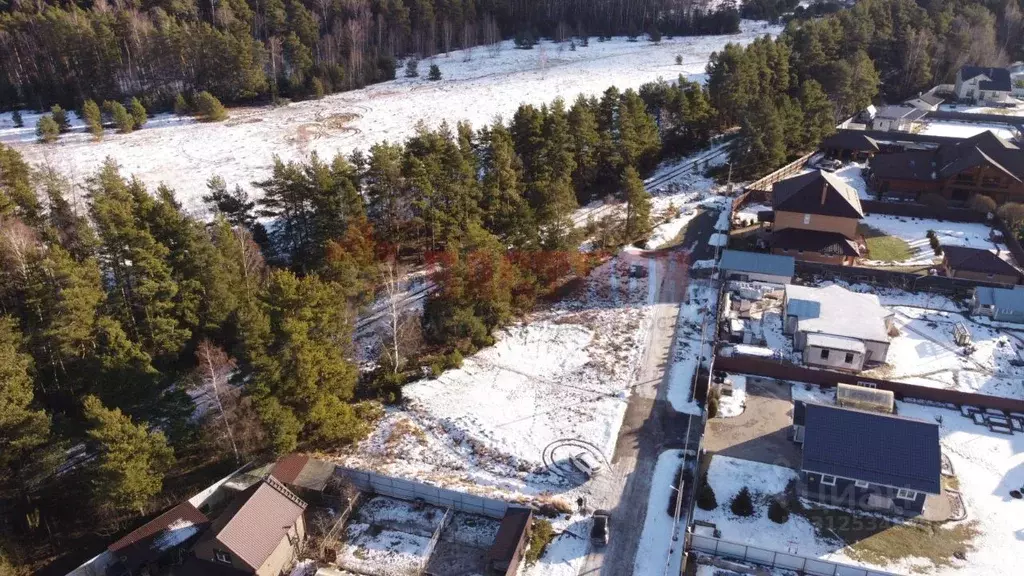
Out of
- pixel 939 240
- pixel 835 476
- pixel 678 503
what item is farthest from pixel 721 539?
pixel 939 240

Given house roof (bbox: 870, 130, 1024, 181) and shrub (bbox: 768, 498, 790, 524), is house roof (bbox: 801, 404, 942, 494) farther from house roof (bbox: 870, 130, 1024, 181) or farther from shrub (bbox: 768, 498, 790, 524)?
house roof (bbox: 870, 130, 1024, 181)

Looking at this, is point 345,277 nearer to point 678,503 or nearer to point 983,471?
point 678,503

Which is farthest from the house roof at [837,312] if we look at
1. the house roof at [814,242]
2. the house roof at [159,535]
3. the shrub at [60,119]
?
the shrub at [60,119]

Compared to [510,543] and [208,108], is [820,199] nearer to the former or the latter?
[510,543]

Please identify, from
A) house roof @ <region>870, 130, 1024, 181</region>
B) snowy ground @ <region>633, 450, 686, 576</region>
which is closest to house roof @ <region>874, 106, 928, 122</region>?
house roof @ <region>870, 130, 1024, 181</region>

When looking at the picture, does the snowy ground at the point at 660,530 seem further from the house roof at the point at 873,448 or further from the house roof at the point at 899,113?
the house roof at the point at 899,113

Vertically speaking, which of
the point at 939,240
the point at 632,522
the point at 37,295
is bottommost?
the point at 632,522
